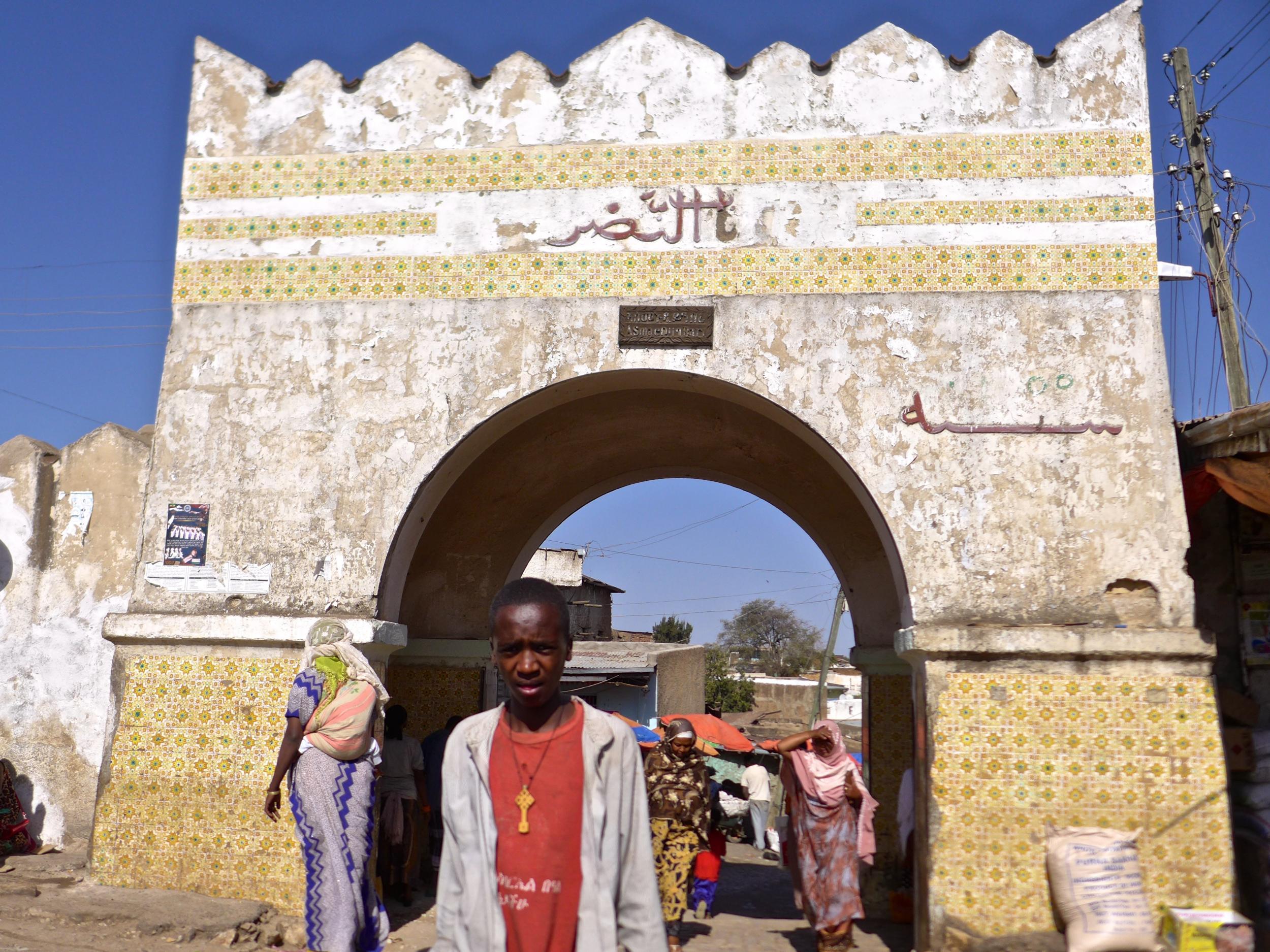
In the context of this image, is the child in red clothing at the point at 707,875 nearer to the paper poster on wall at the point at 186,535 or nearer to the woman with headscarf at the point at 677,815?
the woman with headscarf at the point at 677,815

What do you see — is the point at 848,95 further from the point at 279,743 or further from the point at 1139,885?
the point at 279,743

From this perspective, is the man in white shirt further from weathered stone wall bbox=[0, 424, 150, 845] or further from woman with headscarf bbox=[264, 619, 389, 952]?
woman with headscarf bbox=[264, 619, 389, 952]

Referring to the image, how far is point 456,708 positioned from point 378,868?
4.50ft

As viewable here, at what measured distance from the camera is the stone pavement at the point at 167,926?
4875mm

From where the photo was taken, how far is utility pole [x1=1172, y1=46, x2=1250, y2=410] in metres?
9.70

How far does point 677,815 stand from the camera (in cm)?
595

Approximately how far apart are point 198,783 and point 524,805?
3.77 meters

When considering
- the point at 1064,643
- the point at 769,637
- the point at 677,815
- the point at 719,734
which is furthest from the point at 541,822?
the point at 769,637

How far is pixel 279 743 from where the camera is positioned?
5543 millimetres

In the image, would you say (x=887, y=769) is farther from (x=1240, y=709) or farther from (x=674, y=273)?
(x=674, y=273)

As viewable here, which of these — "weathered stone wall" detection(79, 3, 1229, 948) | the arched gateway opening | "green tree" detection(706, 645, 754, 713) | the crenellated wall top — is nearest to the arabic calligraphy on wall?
"weathered stone wall" detection(79, 3, 1229, 948)

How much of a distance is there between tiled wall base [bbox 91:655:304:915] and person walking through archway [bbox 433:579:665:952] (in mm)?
3383

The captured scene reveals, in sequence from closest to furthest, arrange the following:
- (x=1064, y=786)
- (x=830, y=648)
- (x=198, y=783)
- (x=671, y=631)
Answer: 1. (x=1064, y=786)
2. (x=198, y=783)
3. (x=830, y=648)
4. (x=671, y=631)

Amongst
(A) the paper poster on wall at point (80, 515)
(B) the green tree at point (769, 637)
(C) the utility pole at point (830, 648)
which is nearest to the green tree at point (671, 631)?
(B) the green tree at point (769, 637)
